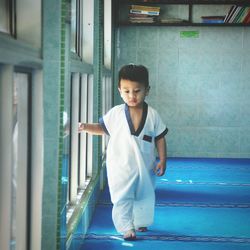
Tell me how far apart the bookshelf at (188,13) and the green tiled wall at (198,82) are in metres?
0.12

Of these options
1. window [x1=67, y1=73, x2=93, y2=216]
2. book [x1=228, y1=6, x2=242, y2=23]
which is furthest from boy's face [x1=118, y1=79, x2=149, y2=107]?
book [x1=228, y1=6, x2=242, y2=23]

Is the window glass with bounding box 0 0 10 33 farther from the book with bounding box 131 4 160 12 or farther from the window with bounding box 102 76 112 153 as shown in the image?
the book with bounding box 131 4 160 12

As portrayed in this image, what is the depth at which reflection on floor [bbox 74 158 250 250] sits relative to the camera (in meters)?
2.89

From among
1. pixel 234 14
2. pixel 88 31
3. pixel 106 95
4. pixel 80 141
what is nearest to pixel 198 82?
pixel 234 14

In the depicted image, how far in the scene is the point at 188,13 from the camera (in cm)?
629

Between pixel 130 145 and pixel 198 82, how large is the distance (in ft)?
11.9

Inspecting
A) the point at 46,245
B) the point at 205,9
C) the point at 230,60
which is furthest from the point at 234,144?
the point at 46,245

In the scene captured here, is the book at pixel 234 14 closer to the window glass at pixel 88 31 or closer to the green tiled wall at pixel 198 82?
the green tiled wall at pixel 198 82

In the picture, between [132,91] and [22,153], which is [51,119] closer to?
[22,153]

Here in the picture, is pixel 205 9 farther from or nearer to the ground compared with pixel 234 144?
farther from the ground

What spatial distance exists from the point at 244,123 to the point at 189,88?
874mm

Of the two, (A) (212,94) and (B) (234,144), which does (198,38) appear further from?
(B) (234,144)

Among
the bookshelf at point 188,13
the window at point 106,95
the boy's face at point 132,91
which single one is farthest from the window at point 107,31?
the boy's face at point 132,91

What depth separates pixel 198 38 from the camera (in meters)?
6.25
